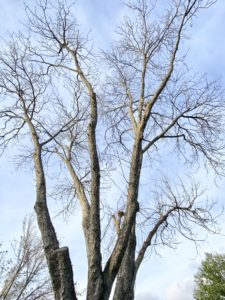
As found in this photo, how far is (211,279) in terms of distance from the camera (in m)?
25.8

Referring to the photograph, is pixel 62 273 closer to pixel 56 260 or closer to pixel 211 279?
pixel 56 260

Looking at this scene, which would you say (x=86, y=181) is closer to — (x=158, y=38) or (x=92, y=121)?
(x=92, y=121)

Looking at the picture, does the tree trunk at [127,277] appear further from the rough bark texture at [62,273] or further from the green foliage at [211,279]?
the green foliage at [211,279]

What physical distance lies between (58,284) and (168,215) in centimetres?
336

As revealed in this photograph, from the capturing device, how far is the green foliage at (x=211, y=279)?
81.1 feet

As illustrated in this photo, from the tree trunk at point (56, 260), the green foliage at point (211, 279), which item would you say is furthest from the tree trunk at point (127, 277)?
the green foliage at point (211, 279)

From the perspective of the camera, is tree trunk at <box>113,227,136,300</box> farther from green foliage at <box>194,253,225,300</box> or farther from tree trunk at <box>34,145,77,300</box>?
green foliage at <box>194,253,225,300</box>

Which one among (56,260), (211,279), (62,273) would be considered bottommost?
(62,273)

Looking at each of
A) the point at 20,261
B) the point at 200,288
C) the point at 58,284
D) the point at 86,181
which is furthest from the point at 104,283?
the point at 200,288

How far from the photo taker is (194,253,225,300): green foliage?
2472 centimetres

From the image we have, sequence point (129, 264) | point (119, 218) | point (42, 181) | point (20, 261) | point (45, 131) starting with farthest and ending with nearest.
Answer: point (20, 261), point (45, 131), point (119, 218), point (42, 181), point (129, 264)

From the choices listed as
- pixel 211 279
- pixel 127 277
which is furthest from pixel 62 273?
pixel 211 279

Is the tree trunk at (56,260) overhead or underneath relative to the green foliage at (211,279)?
underneath

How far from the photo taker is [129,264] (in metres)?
5.60
